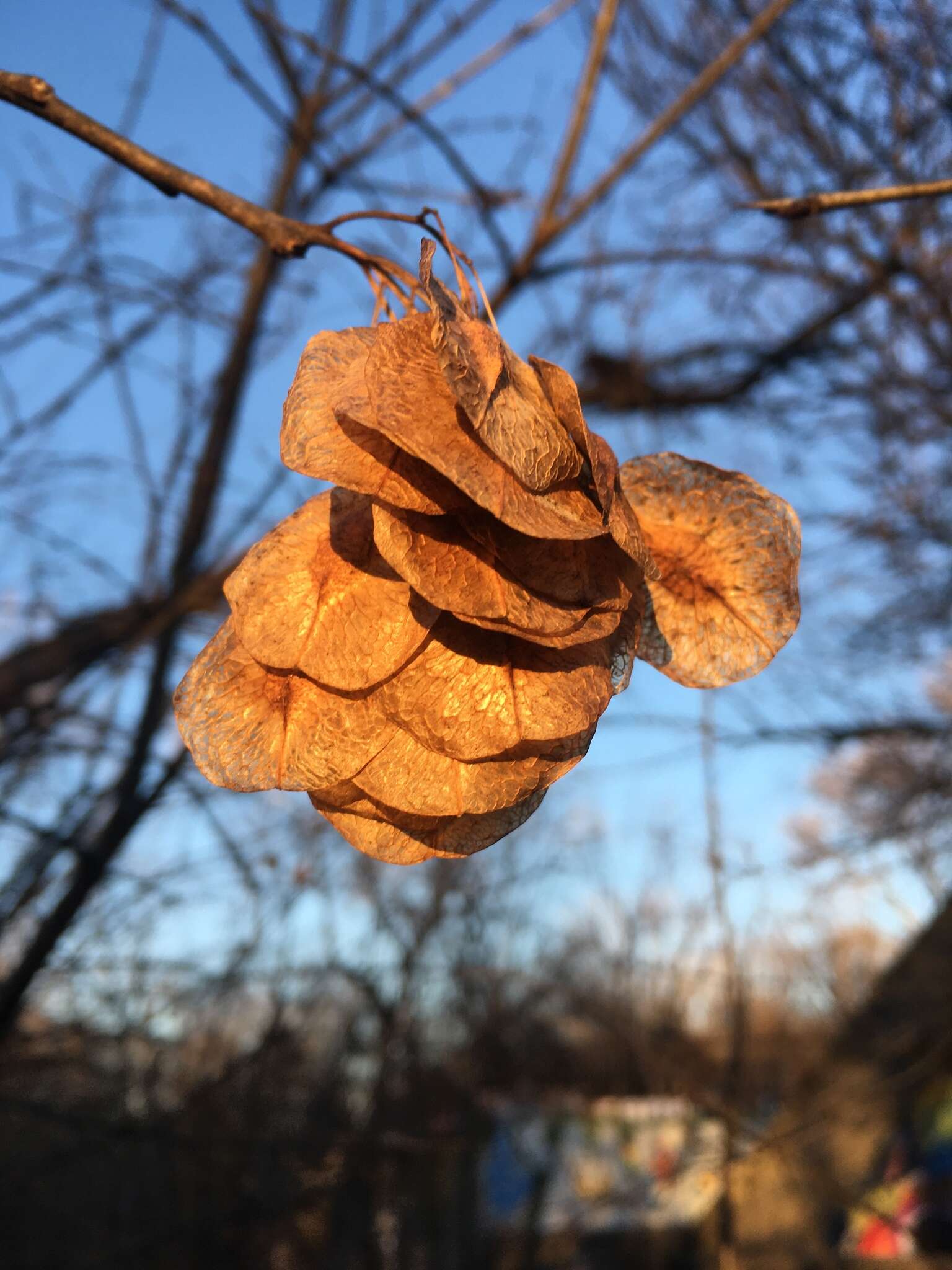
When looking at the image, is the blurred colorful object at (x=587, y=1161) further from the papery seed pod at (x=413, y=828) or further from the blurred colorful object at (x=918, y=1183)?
the papery seed pod at (x=413, y=828)

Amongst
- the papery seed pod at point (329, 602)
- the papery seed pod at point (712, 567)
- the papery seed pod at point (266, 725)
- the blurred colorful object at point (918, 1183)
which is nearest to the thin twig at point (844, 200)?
the papery seed pod at point (712, 567)

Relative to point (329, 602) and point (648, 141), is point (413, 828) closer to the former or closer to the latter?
point (329, 602)

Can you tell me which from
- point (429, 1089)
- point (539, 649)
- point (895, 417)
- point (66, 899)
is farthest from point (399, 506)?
point (429, 1089)

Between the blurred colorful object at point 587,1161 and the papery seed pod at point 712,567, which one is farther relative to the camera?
Answer: the blurred colorful object at point 587,1161

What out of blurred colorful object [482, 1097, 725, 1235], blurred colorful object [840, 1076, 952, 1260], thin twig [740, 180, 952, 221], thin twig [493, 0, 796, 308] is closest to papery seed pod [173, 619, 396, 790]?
thin twig [740, 180, 952, 221]

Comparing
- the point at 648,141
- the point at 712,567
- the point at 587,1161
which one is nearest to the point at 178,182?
the point at 712,567

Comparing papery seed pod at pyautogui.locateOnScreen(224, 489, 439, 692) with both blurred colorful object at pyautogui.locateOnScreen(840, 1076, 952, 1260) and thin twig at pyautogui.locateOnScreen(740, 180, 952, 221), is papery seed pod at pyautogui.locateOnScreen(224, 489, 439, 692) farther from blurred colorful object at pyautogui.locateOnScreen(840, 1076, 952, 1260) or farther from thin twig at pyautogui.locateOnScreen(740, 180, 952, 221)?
blurred colorful object at pyautogui.locateOnScreen(840, 1076, 952, 1260)
